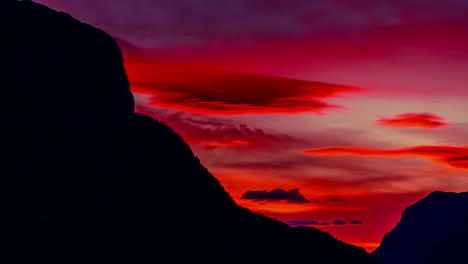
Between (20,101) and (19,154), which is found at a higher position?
(20,101)

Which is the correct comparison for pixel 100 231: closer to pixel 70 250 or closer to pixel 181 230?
pixel 70 250

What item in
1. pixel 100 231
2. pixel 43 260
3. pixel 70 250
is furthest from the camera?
pixel 100 231

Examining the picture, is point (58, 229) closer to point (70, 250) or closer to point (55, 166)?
point (70, 250)

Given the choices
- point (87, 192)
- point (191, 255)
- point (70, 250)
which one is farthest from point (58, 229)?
point (191, 255)

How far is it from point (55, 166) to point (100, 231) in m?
23.9

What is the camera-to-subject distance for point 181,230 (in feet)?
636

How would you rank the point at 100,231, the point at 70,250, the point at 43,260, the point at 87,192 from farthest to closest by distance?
the point at 87,192
the point at 100,231
the point at 70,250
the point at 43,260

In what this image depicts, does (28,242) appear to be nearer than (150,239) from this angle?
Yes

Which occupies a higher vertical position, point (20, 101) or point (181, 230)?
point (20, 101)

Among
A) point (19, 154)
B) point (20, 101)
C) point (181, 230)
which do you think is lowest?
point (181, 230)

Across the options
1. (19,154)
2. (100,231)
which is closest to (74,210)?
(100,231)

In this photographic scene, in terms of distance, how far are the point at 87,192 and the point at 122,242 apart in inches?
723

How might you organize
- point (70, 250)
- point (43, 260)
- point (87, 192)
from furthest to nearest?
1. point (87, 192)
2. point (70, 250)
3. point (43, 260)

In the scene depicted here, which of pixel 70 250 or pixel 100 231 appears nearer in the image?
pixel 70 250
